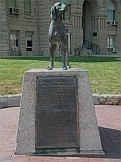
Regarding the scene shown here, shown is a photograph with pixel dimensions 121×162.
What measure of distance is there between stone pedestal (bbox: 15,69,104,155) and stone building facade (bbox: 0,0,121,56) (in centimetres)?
2526

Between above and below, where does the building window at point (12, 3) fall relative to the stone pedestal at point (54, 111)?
above

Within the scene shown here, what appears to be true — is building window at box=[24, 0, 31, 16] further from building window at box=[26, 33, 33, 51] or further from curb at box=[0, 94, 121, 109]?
curb at box=[0, 94, 121, 109]

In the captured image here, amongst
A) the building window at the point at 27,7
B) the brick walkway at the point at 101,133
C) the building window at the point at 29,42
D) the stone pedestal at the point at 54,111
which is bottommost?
the brick walkway at the point at 101,133

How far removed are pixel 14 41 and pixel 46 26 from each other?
3.85 metres

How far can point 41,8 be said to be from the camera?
109ft

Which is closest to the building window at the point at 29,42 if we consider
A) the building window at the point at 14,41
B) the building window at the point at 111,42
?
the building window at the point at 14,41

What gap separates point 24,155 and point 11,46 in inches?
1074

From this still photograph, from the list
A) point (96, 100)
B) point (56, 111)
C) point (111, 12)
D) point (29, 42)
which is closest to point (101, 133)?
point (56, 111)

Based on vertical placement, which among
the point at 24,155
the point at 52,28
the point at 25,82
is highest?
the point at 52,28

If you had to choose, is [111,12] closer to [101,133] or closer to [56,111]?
[101,133]

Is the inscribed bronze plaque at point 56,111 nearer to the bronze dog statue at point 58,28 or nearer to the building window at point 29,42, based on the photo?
the bronze dog statue at point 58,28

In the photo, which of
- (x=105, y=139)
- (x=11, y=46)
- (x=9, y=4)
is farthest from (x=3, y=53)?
(x=105, y=139)

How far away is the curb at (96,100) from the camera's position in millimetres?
8734

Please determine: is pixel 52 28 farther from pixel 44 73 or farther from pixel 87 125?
pixel 87 125
